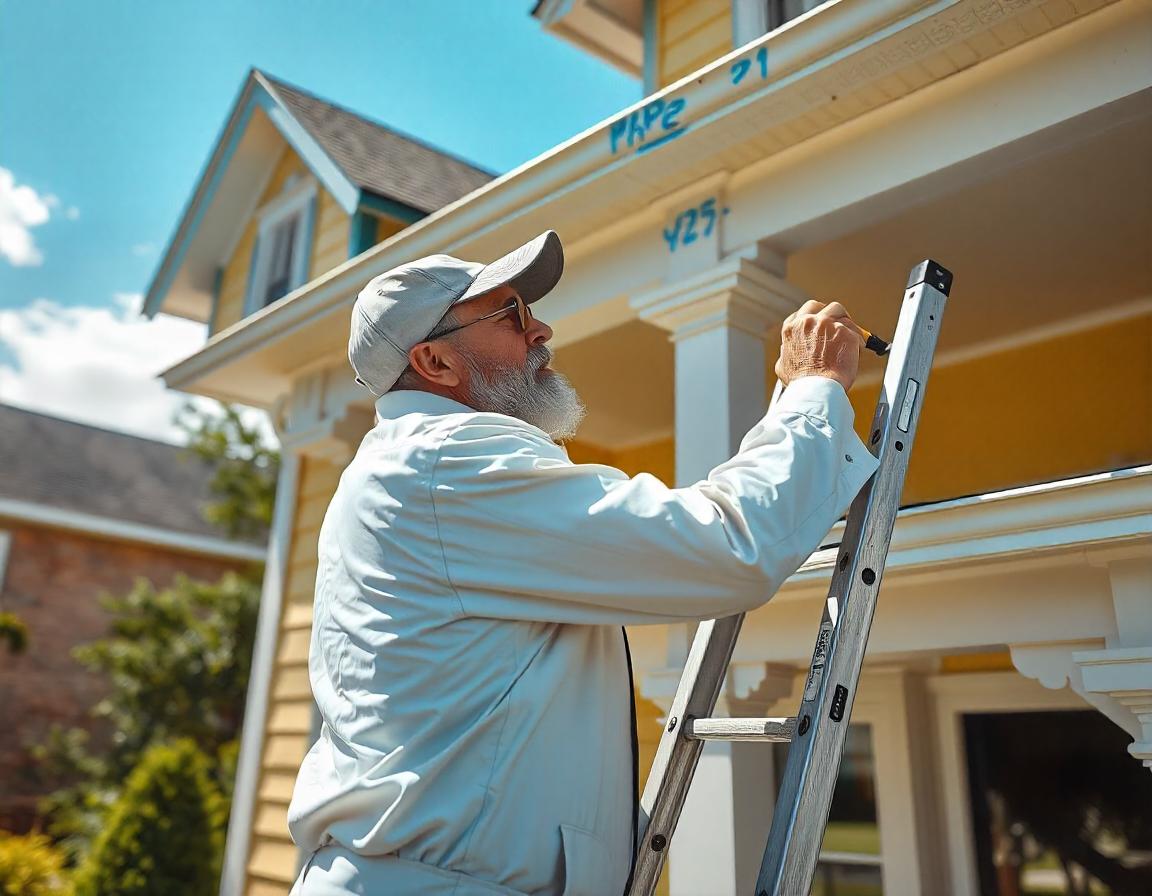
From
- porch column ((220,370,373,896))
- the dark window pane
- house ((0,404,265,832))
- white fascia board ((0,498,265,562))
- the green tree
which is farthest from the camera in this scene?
white fascia board ((0,498,265,562))

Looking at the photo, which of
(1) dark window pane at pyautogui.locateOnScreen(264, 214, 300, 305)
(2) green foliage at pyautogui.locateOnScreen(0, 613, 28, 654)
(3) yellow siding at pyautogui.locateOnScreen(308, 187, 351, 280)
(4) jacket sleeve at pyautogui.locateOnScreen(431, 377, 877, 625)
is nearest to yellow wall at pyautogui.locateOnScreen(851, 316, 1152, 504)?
(3) yellow siding at pyautogui.locateOnScreen(308, 187, 351, 280)

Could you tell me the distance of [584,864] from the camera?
1.36 meters

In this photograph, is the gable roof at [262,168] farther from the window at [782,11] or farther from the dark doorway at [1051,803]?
the dark doorway at [1051,803]

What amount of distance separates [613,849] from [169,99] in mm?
11990

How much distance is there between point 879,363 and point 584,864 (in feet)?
13.5

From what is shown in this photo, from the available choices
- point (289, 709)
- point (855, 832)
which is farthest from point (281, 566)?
point (855, 832)

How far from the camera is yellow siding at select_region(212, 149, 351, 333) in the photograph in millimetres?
6242

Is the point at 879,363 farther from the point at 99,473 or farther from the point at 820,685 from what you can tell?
the point at 99,473

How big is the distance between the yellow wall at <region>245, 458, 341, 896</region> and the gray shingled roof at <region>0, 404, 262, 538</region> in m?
12.4

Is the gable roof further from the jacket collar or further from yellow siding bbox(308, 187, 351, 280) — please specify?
the jacket collar

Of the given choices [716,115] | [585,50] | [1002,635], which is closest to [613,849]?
[1002,635]

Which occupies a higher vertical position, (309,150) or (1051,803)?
(309,150)

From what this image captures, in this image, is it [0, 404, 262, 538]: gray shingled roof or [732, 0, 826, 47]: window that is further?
[0, 404, 262, 538]: gray shingled roof

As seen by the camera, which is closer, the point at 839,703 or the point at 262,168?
the point at 839,703
